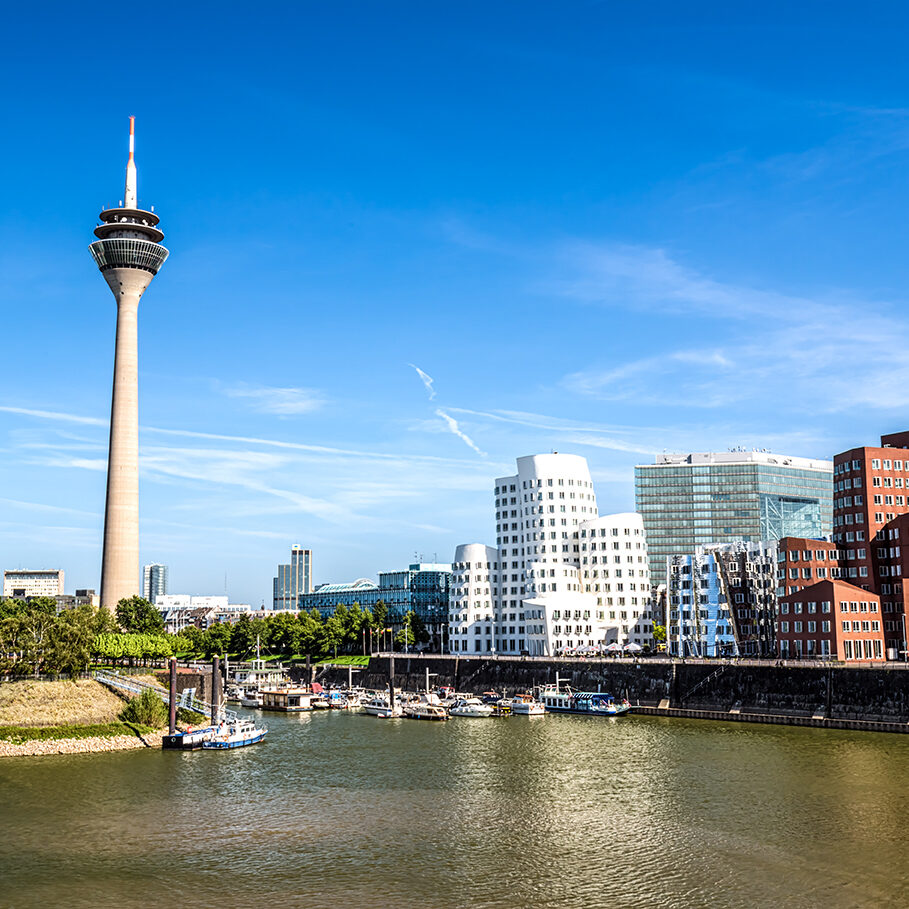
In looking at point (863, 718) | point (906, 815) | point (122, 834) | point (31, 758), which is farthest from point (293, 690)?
point (906, 815)

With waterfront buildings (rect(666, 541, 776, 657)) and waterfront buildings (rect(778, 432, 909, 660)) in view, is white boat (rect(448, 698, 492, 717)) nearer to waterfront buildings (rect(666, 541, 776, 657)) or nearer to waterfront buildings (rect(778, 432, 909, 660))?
waterfront buildings (rect(778, 432, 909, 660))

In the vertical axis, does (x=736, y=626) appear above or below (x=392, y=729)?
above

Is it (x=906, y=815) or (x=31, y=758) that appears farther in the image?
(x=31, y=758)

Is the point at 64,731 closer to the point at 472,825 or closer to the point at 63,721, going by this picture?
the point at 63,721

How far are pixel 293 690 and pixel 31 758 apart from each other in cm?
7241

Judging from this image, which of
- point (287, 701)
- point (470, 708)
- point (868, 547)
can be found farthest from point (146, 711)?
point (868, 547)

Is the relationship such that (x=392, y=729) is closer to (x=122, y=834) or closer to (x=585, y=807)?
(x=585, y=807)

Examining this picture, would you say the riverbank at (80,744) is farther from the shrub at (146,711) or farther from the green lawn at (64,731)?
the shrub at (146,711)

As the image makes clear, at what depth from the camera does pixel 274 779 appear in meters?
91.1

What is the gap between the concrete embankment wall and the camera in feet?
379

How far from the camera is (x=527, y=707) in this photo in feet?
481

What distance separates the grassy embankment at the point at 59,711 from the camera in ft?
351

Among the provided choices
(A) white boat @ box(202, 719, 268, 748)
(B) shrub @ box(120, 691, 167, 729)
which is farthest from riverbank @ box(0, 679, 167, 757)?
(A) white boat @ box(202, 719, 268, 748)

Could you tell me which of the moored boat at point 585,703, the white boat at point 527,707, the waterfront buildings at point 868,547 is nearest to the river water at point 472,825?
the moored boat at point 585,703
